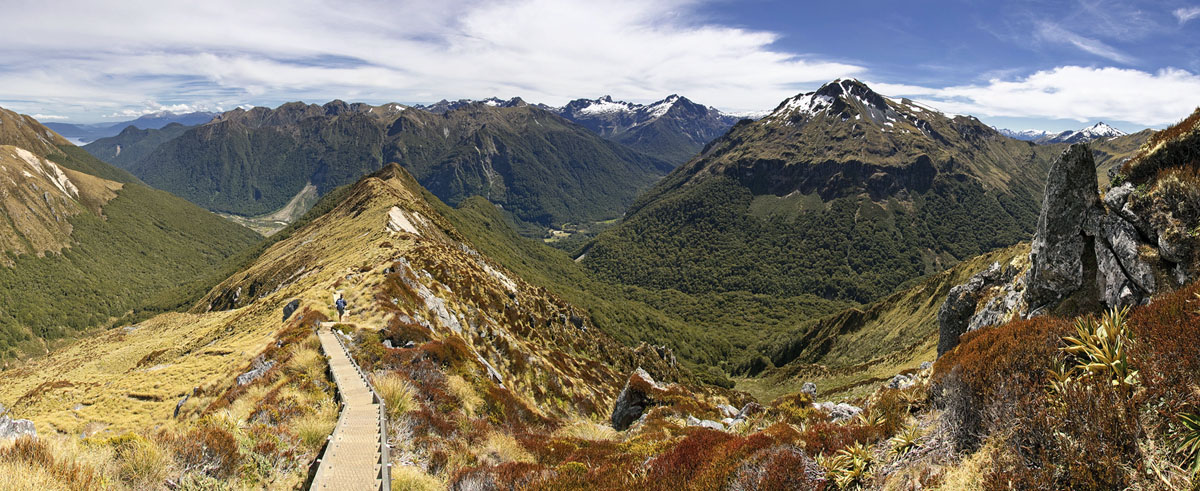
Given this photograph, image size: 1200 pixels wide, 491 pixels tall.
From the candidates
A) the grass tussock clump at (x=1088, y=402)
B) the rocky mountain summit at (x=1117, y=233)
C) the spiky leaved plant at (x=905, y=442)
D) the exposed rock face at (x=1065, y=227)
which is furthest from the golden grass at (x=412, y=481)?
the exposed rock face at (x=1065, y=227)

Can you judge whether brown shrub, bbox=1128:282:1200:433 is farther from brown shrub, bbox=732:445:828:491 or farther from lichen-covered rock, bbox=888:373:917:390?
lichen-covered rock, bbox=888:373:917:390

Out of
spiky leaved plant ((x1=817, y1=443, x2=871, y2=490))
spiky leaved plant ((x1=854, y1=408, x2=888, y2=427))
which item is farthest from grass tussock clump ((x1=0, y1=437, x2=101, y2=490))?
spiky leaved plant ((x1=854, y1=408, x2=888, y2=427))

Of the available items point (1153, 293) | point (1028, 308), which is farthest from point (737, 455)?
point (1028, 308)

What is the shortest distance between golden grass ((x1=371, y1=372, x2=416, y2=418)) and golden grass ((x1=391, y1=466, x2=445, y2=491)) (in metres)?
4.97

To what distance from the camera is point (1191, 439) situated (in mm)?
5918

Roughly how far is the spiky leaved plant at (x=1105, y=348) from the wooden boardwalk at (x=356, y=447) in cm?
1567

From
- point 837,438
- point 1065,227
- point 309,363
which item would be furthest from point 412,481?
point 1065,227

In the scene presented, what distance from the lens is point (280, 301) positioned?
53719 millimetres

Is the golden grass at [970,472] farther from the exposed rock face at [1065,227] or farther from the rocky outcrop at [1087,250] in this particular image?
the exposed rock face at [1065,227]

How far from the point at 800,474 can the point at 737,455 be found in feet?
5.51

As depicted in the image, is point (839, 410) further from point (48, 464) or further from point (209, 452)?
point (48, 464)

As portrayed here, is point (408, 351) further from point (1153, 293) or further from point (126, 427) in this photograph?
point (1153, 293)

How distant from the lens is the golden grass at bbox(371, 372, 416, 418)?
1819cm

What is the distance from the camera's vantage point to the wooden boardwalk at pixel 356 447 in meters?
11.8
